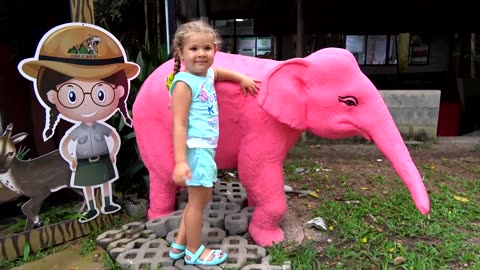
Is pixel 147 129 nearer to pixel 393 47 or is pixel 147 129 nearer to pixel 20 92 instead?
pixel 20 92

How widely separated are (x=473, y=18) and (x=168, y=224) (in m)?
7.67

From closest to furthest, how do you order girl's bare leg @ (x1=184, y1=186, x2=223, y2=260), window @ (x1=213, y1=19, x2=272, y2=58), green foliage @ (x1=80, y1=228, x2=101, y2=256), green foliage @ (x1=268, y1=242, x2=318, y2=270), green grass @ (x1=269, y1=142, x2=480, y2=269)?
girl's bare leg @ (x1=184, y1=186, x2=223, y2=260)
green foliage @ (x1=268, y1=242, x2=318, y2=270)
green grass @ (x1=269, y1=142, x2=480, y2=269)
green foliage @ (x1=80, y1=228, x2=101, y2=256)
window @ (x1=213, y1=19, x2=272, y2=58)

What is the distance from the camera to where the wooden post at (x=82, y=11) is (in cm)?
295

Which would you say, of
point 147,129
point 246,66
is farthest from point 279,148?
point 147,129

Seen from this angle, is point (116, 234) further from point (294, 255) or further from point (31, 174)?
point (294, 255)

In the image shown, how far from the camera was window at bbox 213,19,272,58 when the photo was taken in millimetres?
13133

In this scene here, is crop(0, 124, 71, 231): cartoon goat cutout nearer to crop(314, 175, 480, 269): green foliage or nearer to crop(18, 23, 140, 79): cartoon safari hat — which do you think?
crop(18, 23, 140, 79): cartoon safari hat

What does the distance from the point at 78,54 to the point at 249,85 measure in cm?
135

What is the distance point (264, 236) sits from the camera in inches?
110

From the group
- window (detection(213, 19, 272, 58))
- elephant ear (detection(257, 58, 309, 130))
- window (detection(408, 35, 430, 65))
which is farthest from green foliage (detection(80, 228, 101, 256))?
window (detection(408, 35, 430, 65))

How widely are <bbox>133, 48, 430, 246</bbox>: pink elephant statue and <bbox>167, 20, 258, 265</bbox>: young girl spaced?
0.32 meters

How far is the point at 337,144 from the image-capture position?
604 cm

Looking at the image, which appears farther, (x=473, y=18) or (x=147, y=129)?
(x=473, y=18)

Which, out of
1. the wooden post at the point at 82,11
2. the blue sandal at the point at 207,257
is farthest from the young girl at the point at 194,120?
the wooden post at the point at 82,11
